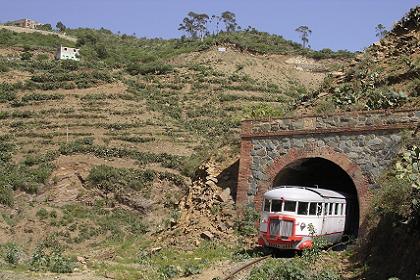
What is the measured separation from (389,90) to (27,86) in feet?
140

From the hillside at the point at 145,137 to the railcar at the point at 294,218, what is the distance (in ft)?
4.40

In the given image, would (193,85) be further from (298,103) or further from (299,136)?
(299,136)

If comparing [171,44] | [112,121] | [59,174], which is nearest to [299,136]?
[59,174]

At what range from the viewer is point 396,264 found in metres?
13.1

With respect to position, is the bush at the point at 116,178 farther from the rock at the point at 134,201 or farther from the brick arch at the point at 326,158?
the brick arch at the point at 326,158

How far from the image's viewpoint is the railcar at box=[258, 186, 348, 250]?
1725 centimetres

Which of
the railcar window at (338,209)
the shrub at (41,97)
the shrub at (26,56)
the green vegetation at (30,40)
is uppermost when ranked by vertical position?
the green vegetation at (30,40)

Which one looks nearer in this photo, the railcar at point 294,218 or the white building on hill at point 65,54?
the railcar at point 294,218

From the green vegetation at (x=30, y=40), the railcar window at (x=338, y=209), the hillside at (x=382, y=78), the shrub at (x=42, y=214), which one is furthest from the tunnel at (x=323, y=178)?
the green vegetation at (x=30, y=40)

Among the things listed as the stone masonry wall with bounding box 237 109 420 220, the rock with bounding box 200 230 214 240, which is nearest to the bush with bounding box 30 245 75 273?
the rock with bounding box 200 230 214 240

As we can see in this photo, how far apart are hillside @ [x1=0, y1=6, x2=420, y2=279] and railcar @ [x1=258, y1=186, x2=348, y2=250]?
134cm

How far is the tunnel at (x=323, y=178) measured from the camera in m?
21.1

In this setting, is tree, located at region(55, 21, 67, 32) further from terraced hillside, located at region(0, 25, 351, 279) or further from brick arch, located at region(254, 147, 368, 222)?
brick arch, located at region(254, 147, 368, 222)

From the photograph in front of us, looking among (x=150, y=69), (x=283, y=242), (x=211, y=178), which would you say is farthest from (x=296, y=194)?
(x=150, y=69)
